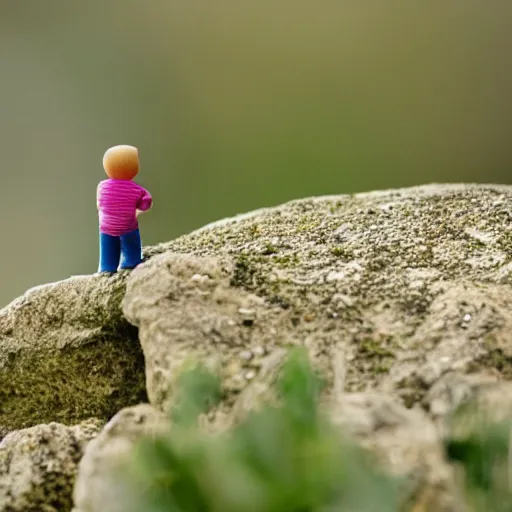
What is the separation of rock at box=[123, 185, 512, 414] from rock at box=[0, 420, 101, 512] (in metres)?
0.17

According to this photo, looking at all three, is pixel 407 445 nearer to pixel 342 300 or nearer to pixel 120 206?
pixel 342 300

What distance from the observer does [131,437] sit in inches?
30.5

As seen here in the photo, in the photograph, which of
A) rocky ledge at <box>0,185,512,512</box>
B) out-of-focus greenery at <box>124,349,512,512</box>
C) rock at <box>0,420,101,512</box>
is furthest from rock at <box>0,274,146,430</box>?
out-of-focus greenery at <box>124,349,512,512</box>

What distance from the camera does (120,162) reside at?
1.13 meters

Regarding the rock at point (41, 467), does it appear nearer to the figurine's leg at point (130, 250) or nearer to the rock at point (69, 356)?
the rock at point (69, 356)

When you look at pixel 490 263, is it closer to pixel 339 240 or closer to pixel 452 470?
pixel 339 240

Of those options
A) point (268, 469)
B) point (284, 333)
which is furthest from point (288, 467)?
point (284, 333)

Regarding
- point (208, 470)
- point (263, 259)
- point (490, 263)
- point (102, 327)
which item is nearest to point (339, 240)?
point (263, 259)

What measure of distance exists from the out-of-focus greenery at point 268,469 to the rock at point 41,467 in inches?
12.5

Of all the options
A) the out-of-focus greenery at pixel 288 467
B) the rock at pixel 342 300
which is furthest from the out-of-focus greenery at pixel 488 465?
the rock at pixel 342 300

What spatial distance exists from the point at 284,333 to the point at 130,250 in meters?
0.40

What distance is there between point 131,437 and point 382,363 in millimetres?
377

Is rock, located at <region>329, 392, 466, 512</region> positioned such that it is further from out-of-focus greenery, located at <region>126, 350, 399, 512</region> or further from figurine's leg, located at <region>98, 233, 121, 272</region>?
figurine's leg, located at <region>98, 233, 121, 272</region>

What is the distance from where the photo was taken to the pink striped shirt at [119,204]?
1.13 meters
